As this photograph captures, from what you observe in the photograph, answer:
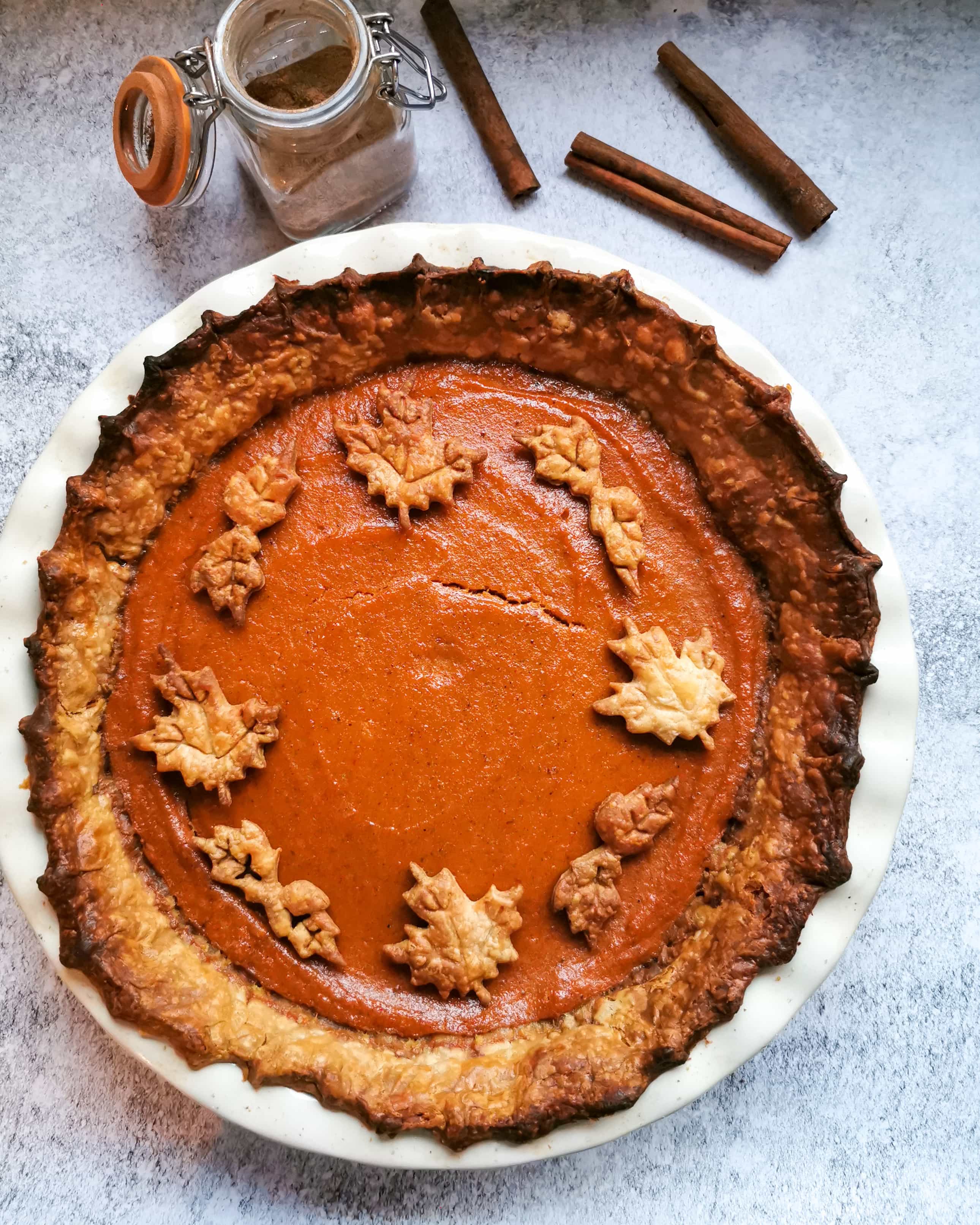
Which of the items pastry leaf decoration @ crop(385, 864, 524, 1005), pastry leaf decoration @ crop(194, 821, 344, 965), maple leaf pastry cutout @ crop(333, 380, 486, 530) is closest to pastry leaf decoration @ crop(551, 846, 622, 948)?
pastry leaf decoration @ crop(385, 864, 524, 1005)

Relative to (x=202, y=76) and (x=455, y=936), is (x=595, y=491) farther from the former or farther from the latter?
(x=202, y=76)

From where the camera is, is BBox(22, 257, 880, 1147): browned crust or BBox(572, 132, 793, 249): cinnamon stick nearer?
BBox(22, 257, 880, 1147): browned crust

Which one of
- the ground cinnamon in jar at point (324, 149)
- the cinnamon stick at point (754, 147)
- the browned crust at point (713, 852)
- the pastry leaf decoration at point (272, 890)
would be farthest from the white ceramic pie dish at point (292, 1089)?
the cinnamon stick at point (754, 147)

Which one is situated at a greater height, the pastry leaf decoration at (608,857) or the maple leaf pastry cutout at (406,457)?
the maple leaf pastry cutout at (406,457)

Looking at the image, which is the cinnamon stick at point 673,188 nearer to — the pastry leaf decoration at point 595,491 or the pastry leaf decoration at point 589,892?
the pastry leaf decoration at point 595,491

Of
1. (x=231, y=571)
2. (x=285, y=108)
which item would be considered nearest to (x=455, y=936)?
(x=231, y=571)

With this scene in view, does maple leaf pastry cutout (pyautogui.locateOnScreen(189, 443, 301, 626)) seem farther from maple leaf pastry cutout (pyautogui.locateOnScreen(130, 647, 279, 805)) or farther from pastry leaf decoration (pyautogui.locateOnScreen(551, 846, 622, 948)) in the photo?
pastry leaf decoration (pyautogui.locateOnScreen(551, 846, 622, 948))

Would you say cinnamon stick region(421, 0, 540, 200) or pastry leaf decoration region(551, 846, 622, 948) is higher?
cinnamon stick region(421, 0, 540, 200)
